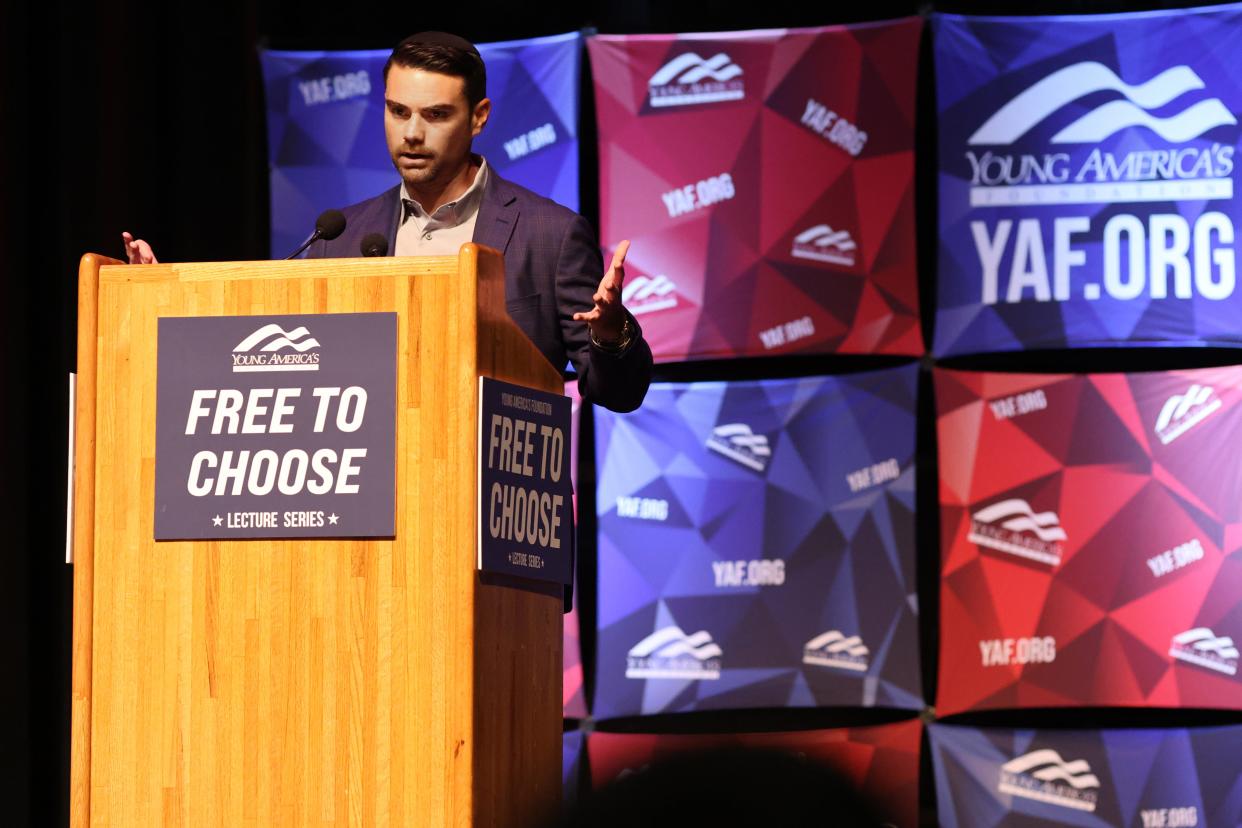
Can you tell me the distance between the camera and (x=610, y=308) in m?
2.32

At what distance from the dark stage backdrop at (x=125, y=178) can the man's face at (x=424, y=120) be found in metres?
1.90

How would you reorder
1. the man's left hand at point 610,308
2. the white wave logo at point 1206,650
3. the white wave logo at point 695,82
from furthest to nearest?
the white wave logo at point 695,82
the white wave logo at point 1206,650
the man's left hand at point 610,308

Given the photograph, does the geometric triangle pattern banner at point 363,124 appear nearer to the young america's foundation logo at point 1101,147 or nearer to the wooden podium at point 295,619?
the young america's foundation logo at point 1101,147

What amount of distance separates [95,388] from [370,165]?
283 cm

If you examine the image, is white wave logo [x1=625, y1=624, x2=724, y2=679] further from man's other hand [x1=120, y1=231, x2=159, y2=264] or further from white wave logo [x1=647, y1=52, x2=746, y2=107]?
man's other hand [x1=120, y1=231, x2=159, y2=264]

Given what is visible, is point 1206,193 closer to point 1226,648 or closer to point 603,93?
point 1226,648

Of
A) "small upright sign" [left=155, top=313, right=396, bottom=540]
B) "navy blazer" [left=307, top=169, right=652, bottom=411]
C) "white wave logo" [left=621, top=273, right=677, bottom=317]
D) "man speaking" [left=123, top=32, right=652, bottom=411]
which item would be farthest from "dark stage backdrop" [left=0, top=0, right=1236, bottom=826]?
"small upright sign" [left=155, top=313, right=396, bottom=540]

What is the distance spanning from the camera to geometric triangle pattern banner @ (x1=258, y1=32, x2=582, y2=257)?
492cm

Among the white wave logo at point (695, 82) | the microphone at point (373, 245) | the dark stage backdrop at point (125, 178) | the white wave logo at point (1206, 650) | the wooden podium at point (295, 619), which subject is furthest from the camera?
the white wave logo at point (695, 82)

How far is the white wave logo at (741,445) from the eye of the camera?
187 inches

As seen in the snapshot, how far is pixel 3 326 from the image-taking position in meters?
4.15

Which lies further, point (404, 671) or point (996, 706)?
point (996, 706)

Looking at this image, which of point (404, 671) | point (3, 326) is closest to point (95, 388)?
point (404, 671)

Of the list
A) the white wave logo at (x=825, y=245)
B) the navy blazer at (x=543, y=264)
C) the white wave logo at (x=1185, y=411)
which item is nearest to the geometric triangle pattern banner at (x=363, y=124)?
the white wave logo at (x=825, y=245)
